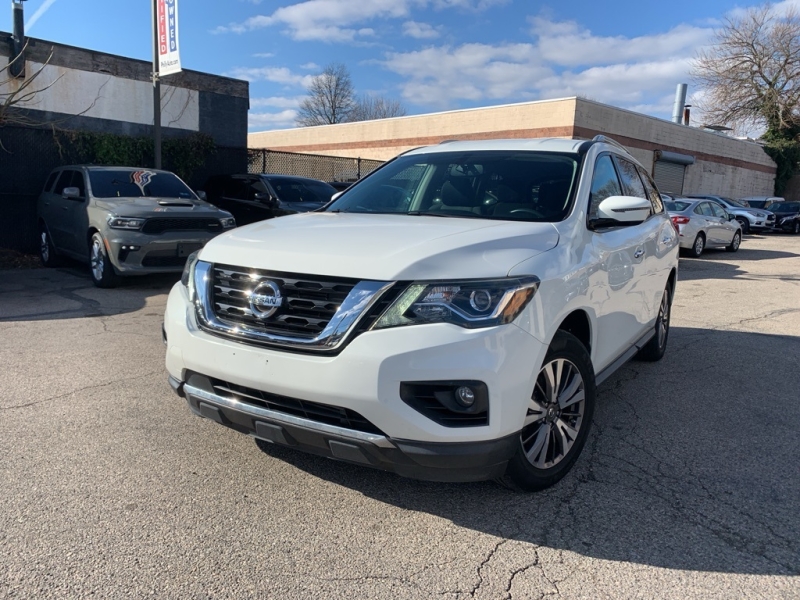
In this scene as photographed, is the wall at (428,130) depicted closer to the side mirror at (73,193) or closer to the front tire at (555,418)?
the side mirror at (73,193)

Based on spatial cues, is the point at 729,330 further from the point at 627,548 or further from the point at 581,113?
the point at 581,113

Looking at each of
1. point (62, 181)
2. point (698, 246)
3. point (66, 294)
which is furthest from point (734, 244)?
point (66, 294)

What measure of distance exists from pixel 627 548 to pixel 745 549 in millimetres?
544

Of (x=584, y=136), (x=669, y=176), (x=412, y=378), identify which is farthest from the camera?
(x=669, y=176)

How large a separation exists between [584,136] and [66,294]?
75.7ft

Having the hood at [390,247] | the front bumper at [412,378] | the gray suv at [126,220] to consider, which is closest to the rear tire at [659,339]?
the hood at [390,247]

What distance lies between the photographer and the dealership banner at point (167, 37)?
12.4m

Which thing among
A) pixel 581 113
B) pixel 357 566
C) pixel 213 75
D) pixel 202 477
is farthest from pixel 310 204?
pixel 581 113

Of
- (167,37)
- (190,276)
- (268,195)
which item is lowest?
(190,276)

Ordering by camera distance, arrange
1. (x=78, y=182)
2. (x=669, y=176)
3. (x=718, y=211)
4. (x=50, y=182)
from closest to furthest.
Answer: (x=78, y=182) → (x=50, y=182) → (x=718, y=211) → (x=669, y=176)

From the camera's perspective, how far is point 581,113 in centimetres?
2611

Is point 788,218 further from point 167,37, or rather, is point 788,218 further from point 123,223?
point 123,223

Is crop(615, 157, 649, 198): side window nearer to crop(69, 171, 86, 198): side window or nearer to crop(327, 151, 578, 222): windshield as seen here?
crop(327, 151, 578, 222): windshield

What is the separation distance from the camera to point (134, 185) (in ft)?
32.6
